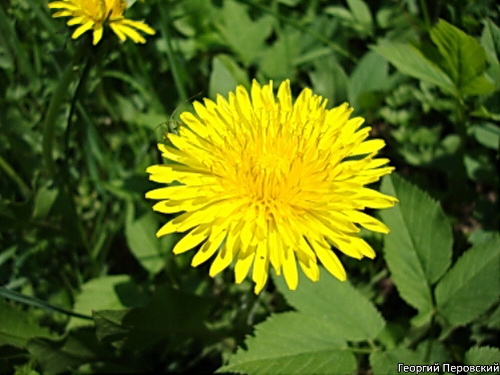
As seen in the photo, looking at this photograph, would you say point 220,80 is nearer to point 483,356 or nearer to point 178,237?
point 178,237

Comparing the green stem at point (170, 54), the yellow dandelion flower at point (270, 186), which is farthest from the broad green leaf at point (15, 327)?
the green stem at point (170, 54)

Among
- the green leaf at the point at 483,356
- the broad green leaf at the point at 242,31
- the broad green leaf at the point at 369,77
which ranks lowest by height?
the green leaf at the point at 483,356

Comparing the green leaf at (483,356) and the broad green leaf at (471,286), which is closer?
the green leaf at (483,356)

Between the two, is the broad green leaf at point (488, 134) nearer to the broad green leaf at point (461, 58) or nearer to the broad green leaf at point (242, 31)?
the broad green leaf at point (461, 58)

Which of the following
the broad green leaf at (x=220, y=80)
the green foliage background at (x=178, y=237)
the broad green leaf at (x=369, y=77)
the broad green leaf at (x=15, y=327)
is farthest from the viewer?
the broad green leaf at (x=369, y=77)

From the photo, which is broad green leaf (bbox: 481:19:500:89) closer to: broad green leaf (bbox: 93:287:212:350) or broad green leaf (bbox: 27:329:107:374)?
broad green leaf (bbox: 93:287:212:350)

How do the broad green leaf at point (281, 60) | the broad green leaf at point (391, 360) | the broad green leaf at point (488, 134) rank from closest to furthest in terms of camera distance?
1. the broad green leaf at point (391, 360)
2. the broad green leaf at point (488, 134)
3. the broad green leaf at point (281, 60)

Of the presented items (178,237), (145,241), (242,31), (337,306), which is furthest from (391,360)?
(242,31)

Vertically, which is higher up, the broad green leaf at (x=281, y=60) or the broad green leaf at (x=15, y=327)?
the broad green leaf at (x=281, y=60)
